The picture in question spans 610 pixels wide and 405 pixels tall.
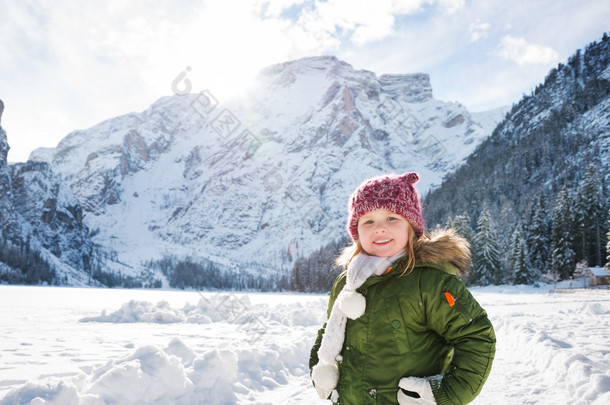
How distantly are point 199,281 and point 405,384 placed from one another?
A: 5623 inches

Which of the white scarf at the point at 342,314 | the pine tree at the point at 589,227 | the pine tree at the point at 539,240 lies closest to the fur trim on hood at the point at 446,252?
the white scarf at the point at 342,314

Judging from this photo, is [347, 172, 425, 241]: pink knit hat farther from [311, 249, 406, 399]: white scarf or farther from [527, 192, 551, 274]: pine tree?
[527, 192, 551, 274]: pine tree

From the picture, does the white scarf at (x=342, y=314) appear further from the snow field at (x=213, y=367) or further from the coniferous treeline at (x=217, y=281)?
the coniferous treeline at (x=217, y=281)

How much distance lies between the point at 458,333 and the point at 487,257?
46476 millimetres

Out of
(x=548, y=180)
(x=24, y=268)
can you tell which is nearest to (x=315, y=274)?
(x=548, y=180)

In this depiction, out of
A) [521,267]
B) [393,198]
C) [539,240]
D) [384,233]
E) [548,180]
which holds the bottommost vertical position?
[521,267]

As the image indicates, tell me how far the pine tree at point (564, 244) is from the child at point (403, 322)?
156 ft

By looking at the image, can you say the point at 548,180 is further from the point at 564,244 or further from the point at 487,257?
the point at 487,257

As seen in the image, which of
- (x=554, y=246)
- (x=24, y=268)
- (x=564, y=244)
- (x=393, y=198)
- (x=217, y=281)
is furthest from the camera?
(x=217, y=281)

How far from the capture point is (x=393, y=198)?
2.33m

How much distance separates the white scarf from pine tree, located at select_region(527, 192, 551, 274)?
5083 centimetres

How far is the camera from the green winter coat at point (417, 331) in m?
1.92

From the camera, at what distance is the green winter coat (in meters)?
1.92

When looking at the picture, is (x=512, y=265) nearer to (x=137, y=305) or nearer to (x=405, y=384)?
(x=137, y=305)
